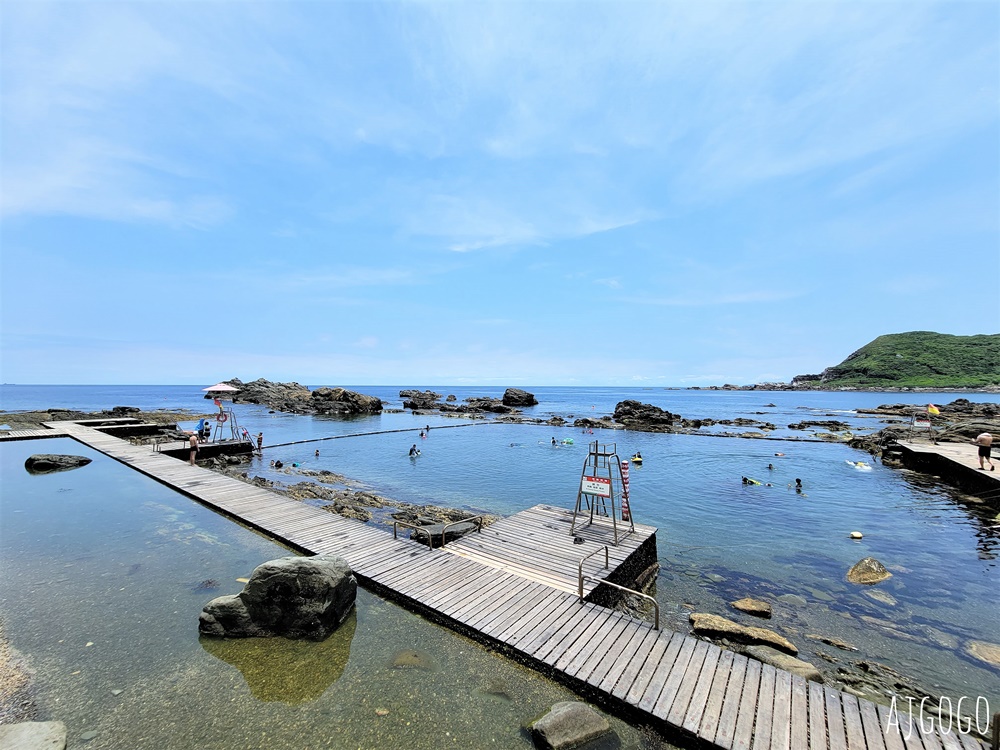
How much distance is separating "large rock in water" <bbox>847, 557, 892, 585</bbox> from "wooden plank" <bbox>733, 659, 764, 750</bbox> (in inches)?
418

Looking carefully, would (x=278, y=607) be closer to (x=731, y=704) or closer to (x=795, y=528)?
(x=731, y=704)

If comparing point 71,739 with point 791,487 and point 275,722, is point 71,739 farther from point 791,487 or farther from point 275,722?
point 791,487

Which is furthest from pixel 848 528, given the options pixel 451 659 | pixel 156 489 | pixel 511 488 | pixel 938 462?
pixel 156 489

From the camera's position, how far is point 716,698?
6898 millimetres

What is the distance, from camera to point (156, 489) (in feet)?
67.4

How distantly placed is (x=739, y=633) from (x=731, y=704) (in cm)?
482

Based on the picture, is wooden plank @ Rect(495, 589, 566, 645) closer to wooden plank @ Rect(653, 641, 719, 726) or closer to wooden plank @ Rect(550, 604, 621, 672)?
wooden plank @ Rect(550, 604, 621, 672)

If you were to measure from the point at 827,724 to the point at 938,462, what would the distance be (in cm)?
3910

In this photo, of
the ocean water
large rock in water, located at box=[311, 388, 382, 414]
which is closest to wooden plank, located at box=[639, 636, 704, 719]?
the ocean water

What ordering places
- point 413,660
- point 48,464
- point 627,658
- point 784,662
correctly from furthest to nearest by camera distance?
point 48,464
point 784,662
point 413,660
point 627,658

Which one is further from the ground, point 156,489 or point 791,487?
point 156,489

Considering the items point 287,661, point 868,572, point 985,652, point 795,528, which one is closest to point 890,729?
point 985,652

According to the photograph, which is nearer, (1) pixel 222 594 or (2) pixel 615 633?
(2) pixel 615 633

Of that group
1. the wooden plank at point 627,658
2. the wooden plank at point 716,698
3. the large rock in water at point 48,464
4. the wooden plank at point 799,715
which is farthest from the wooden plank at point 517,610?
the large rock in water at point 48,464
